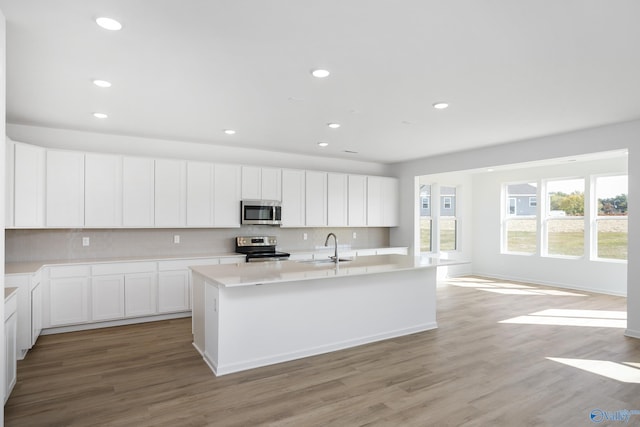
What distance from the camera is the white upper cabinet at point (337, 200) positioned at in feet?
23.5

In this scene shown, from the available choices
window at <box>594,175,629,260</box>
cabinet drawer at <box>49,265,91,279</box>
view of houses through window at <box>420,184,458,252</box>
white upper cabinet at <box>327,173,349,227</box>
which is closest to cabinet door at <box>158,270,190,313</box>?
cabinet drawer at <box>49,265,91,279</box>

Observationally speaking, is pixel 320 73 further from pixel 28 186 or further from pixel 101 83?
pixel 28 186

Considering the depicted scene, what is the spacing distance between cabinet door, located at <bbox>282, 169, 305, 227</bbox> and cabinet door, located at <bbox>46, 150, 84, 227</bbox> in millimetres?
2981

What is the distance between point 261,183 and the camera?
634cm

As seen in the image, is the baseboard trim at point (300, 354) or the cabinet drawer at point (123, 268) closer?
the baseboard trim at point (300, 354)

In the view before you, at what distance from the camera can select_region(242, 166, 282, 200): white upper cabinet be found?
620 centimetres

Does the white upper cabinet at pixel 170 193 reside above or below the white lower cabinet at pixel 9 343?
above

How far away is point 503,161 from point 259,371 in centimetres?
487

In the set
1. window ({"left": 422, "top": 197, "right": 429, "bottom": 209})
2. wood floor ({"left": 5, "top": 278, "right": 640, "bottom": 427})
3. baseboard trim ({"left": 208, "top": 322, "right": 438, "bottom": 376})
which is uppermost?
window ({"left": 422, "top": 197, "right": 429, "bottom": 209})

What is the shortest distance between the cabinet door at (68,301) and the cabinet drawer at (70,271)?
5cm

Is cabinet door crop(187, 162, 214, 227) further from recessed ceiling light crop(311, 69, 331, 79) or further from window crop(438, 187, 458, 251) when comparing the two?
window crop(438, 187, 458, 251)

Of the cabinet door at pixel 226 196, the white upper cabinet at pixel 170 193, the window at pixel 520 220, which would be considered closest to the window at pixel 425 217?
the window at pixel 520 220

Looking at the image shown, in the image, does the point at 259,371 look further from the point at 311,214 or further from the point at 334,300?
the point at 311,214

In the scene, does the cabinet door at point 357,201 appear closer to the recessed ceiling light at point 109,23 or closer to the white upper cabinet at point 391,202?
the white upper cabinet at point 391,202
